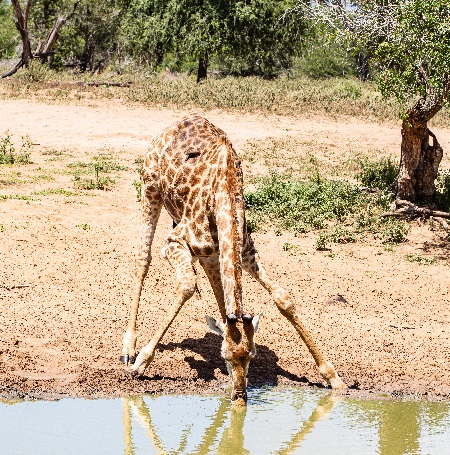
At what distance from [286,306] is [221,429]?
4.27 feet

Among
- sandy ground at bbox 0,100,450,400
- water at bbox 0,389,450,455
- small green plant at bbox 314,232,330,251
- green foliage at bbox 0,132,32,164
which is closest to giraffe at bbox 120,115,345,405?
water at bbox 0,389,450,455

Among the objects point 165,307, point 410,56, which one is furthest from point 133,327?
point 410,56

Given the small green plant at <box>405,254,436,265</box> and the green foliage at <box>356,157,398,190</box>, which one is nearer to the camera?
the small green plant at <box>405,254,436,265</box>

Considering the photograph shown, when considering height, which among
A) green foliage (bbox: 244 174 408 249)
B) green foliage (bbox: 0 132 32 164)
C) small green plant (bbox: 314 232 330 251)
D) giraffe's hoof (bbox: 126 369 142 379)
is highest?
green foliage (bbox: 0 132 32 164)

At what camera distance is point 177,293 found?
762cm

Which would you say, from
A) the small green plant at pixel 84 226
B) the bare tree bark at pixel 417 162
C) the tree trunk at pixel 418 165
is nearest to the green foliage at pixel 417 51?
the bare tree bark at pixel 417 162

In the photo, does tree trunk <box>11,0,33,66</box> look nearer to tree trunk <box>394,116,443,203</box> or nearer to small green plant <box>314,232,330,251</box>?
tree trunk <box>394,116,443,203</box>

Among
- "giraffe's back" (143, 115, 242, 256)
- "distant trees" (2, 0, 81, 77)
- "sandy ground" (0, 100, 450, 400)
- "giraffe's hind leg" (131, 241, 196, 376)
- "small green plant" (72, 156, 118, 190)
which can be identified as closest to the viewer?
"giraffe's hind leg" (131, 241, 196, 376)

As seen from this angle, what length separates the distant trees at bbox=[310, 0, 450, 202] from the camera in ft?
40.3

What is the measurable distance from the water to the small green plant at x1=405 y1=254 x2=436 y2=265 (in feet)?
15.1

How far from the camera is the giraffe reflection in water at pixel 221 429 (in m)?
6.56

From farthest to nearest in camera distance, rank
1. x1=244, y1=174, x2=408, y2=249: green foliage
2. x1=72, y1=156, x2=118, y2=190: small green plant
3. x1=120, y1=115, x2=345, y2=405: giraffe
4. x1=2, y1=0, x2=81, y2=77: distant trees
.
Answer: x1=2, y1=0, x2=81, y2=77: distant trees < x1=72, y1=156, x2=118, y2=190: small green plant < x1=244, y1=174, x2=408, y2=249: green foliage < x1=120, y1=115, x2=345, y2=405: giraffe

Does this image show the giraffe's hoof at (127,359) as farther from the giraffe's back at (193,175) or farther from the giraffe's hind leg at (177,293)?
the giraffe's back at (193,175)

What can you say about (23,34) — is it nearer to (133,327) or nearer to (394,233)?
(394,233)
